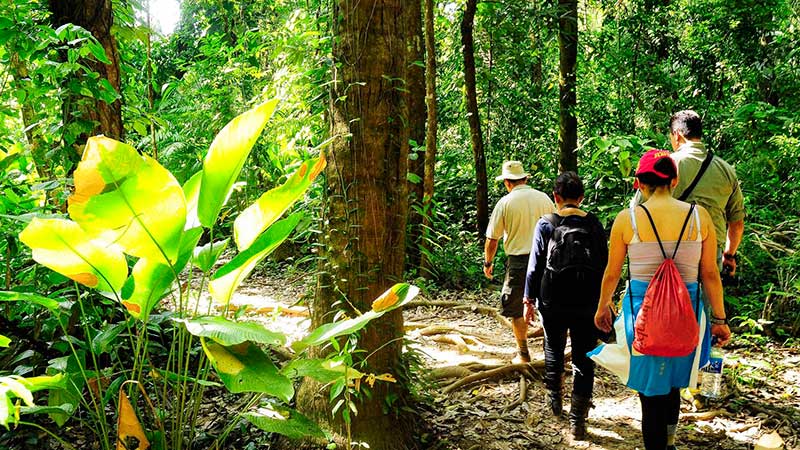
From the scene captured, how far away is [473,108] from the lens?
9750mm

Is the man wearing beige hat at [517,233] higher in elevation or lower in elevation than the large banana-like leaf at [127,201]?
lower

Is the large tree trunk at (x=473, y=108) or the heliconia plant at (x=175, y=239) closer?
the heliconia plant at (x=175, y=239)

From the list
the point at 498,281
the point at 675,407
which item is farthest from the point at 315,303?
the point at 498,281

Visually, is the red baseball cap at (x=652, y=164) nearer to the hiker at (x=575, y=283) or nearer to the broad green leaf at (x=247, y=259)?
the hiker at (x=575, y=283)

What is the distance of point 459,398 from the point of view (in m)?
4.98

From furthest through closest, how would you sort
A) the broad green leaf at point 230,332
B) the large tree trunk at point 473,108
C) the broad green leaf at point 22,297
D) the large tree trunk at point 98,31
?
the large tree trunk at point 473,108 → the large tree trunk at point 98,31 → the broad green leaf at point 22,297 → the broad green leaf at point 230,332

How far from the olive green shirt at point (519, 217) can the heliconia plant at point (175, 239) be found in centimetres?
327

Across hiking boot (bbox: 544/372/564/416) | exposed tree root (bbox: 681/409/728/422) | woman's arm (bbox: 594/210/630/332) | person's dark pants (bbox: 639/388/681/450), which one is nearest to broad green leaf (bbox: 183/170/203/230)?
woman's arm (bbox: 594/210/630/332)

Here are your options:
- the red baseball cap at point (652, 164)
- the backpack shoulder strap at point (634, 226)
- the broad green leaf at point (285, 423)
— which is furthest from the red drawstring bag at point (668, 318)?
the broad green leaf at point (285, 423)

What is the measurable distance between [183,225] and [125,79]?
3.52 meters

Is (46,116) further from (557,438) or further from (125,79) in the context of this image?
(557,438)

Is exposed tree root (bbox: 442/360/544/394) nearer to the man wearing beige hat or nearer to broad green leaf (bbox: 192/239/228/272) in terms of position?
the man wearing beige hat

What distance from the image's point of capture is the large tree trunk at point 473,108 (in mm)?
9430

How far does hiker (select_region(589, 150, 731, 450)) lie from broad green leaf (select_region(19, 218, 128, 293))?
2.60 metres
